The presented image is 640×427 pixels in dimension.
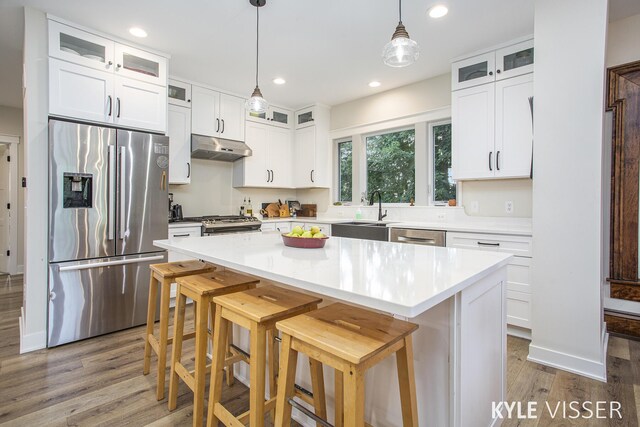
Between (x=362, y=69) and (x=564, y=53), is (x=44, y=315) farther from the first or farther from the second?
(x=564, y=53)

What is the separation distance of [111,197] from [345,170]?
303 centimetres

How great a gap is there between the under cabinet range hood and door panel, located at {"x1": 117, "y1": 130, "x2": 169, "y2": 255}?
73 cm

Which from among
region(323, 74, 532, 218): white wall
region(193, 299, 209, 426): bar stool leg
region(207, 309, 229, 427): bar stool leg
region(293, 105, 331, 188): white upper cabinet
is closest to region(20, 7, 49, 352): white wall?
region(193, 299, 209, 426): bar stool leg

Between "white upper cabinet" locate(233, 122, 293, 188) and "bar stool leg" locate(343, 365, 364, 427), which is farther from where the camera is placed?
"white upper cabinet" locate(233, 122, 293, 188)

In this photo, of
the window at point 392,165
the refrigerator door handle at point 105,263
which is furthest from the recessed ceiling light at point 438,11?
the refrigerator door handle at point 105,263

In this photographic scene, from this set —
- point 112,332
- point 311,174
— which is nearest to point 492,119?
point 311,174

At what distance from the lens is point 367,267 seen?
1328mm

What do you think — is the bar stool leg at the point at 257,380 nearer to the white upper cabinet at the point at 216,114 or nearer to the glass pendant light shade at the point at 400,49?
the glass pendant light shade at the point at 400,49

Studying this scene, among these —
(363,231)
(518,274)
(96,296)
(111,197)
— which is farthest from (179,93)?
(518,274)

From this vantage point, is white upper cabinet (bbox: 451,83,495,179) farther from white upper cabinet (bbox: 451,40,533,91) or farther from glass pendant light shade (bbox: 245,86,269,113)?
glass pendant light shade (bbox: 245,86,269,113)

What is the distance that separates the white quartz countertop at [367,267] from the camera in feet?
3.13

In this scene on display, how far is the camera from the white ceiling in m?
2.44

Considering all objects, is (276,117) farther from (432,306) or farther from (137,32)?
(432,306)

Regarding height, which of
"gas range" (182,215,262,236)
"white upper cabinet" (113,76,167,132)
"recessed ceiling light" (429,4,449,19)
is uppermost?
"recessed ceiling light" (429,4,449,19)
